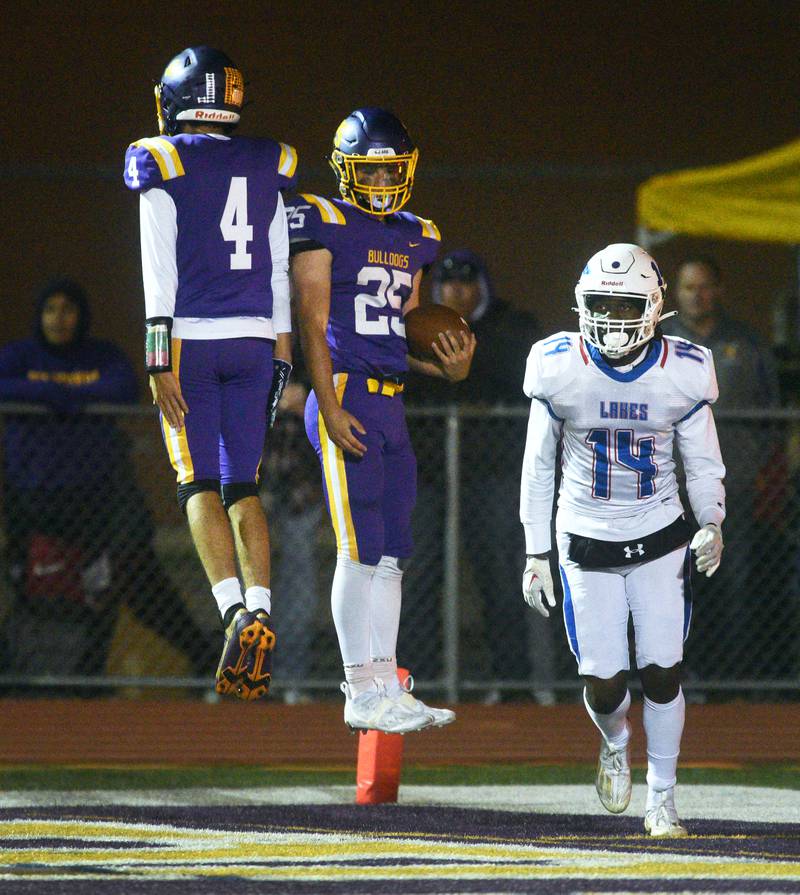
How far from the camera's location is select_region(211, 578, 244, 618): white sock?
5.30 m

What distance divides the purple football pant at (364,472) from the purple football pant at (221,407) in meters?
0.28

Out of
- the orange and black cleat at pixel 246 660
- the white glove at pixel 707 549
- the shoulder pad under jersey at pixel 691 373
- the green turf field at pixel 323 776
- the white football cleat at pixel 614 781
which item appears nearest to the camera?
the orange and black cleat at pixel 246 660

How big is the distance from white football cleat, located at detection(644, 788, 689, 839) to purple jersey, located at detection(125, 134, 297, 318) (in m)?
1.93

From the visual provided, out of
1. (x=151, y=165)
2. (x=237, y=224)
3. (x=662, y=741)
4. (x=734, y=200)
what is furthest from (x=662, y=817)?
(x=734, y=200)

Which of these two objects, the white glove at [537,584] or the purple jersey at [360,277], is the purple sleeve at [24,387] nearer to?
the purple jersey at [360,277]

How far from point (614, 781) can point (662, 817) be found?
364 millimetres

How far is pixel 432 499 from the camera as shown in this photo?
8469mm

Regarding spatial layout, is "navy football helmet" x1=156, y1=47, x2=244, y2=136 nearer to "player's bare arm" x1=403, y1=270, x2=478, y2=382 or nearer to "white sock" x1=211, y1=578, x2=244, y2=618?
"player's bare arm" x1=403, y1=270, x2=478, y2=382

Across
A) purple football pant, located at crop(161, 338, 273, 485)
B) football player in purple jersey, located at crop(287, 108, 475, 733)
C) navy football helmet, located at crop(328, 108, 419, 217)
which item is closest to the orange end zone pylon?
football player in purple jersey, located at crop(287, 108, 475, 733)

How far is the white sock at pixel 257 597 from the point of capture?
5.36 meters

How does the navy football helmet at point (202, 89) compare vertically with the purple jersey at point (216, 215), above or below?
above

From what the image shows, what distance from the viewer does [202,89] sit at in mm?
5500

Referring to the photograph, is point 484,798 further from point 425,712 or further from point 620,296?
point 620,296

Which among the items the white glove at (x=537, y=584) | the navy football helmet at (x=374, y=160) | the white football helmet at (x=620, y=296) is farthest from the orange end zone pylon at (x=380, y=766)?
the navy football helmet at (x=374, y=160)
